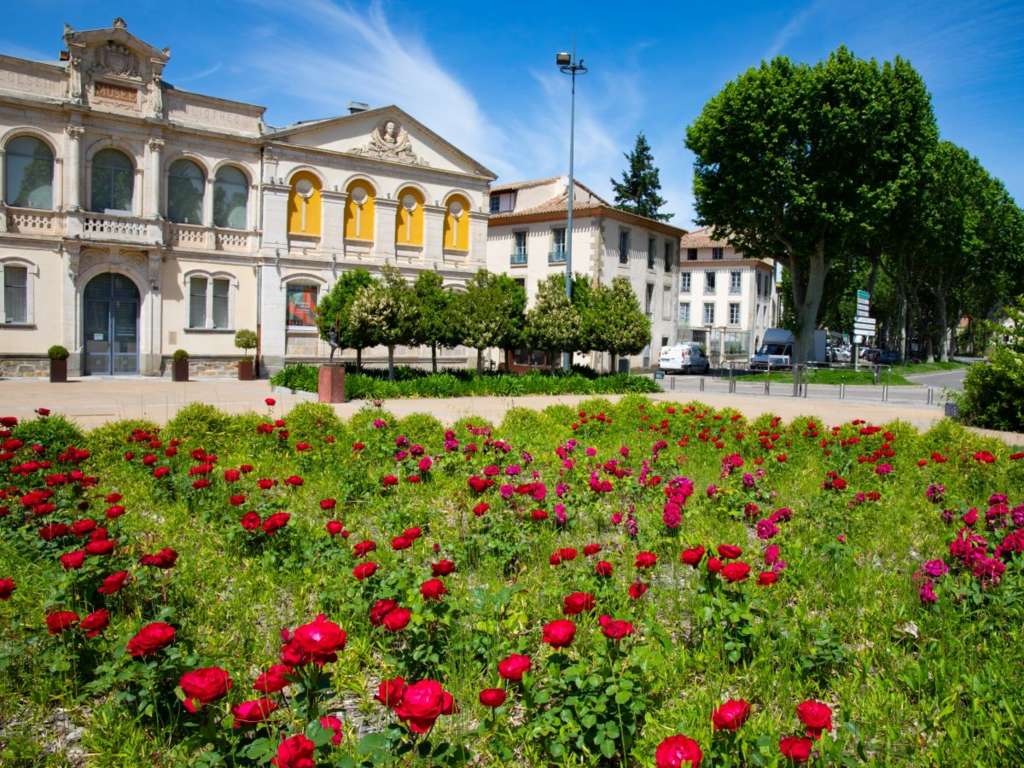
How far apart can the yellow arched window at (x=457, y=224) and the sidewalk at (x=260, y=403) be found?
13229 millimetres

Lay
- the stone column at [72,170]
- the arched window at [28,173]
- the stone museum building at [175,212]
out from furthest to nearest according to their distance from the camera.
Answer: the stone column at [72,170]
the stone museum building at [175,212]
the arched window at [28,173]

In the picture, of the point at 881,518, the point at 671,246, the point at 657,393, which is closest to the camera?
the point at 881,518

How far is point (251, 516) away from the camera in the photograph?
4688 millimetres

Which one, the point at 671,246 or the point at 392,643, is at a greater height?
the point at 671,246

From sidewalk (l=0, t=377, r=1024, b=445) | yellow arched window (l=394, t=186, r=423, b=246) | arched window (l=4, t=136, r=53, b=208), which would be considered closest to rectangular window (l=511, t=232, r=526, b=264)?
yellow arched window (l=394, t=186, r=423, b=246)

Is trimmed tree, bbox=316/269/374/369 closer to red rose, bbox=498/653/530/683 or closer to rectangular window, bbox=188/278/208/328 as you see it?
rectangular window, bbox=188/278/208/328

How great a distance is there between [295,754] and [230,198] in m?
31.1

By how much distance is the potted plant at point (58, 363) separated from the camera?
24047 mm

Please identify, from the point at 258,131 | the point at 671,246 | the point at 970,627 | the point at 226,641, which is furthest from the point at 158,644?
the point at 671,246

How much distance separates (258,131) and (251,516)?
29130 mm

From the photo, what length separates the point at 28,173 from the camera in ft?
83.7

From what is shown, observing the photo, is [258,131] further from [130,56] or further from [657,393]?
[657,393]

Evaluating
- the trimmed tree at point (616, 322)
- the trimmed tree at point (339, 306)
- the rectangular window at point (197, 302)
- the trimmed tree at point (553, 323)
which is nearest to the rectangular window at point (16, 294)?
the rectangular window at point (197, 302)

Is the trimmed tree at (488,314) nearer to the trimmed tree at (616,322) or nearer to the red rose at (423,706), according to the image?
the trimmed tree at (616,322)
